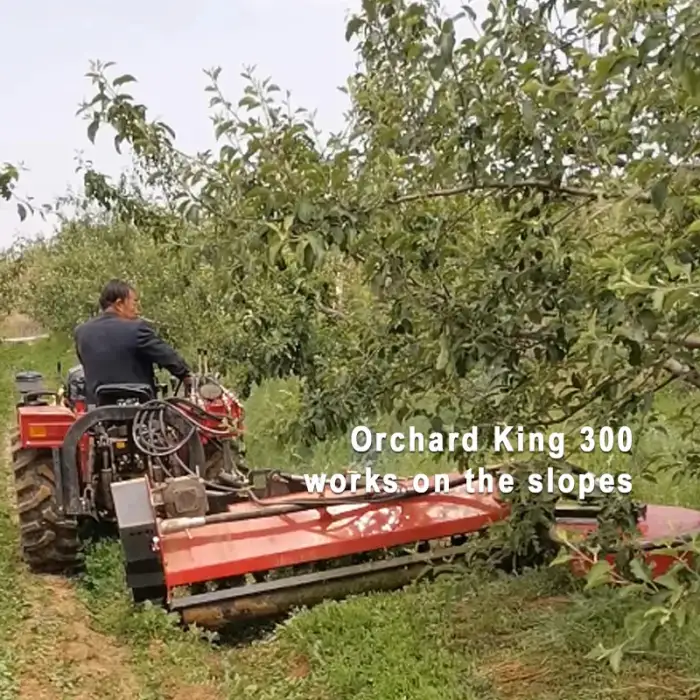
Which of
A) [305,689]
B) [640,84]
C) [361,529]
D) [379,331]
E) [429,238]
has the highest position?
[640,84]

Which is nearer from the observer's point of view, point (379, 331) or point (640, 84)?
point (640, 84)

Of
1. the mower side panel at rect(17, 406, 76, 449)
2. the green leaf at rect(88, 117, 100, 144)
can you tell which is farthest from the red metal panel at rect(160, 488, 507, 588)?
the green leaf at rect(88, 117, 100, 144)

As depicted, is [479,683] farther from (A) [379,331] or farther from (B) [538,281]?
(B) [538,281]

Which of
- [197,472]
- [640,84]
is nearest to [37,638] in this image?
[197,472]

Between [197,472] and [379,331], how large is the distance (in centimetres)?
238

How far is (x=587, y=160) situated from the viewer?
3.20 meters

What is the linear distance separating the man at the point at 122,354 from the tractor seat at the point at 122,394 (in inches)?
2.4

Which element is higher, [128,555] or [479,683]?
[128,555]

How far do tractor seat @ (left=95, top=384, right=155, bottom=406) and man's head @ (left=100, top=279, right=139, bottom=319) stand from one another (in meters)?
0.50

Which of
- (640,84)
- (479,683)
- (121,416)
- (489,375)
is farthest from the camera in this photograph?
(121,416)

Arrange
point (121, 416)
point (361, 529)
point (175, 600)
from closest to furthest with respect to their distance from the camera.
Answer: point (175, 600)
point (361, 529)
point (121, 416)

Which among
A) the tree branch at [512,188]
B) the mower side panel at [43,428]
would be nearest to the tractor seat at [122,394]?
the mower side panel at [43,428]

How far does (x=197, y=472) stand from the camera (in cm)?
605

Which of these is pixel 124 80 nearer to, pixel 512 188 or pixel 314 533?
pixel 512 188
